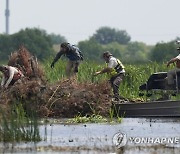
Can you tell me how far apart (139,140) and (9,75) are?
7.95 meters

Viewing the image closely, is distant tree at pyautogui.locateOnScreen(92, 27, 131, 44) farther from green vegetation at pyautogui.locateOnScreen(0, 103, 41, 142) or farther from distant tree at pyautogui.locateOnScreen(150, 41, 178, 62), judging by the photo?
green vegetation at pyautogui.locateOnScreen(0, 103, 41, 142)

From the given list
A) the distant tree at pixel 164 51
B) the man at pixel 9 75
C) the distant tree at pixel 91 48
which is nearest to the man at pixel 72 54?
the man at pixel 9 75

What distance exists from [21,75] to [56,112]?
141cm

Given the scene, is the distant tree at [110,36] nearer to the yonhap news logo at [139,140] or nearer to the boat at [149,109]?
the boat at [149,109]

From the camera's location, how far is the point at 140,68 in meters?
39.4

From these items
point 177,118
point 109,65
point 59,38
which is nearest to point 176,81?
point 177,118

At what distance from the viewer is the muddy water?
19830mm

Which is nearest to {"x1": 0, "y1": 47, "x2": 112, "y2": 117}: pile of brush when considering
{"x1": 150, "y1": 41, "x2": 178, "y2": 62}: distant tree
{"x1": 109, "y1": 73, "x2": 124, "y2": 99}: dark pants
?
{"x1": 109, "y1": 73, "x2": 124, "y2": 99}: dark pants

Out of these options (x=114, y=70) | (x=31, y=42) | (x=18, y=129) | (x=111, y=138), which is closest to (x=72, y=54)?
(x=114, y=70)

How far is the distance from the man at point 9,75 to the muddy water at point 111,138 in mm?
3038

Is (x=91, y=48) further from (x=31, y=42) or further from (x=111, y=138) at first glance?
(x=111, y=138)

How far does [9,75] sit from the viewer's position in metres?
29.5

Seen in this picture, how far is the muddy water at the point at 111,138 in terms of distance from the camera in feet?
65.1

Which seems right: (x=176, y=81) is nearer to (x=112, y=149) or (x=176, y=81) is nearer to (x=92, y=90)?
(x=92, y=90)
